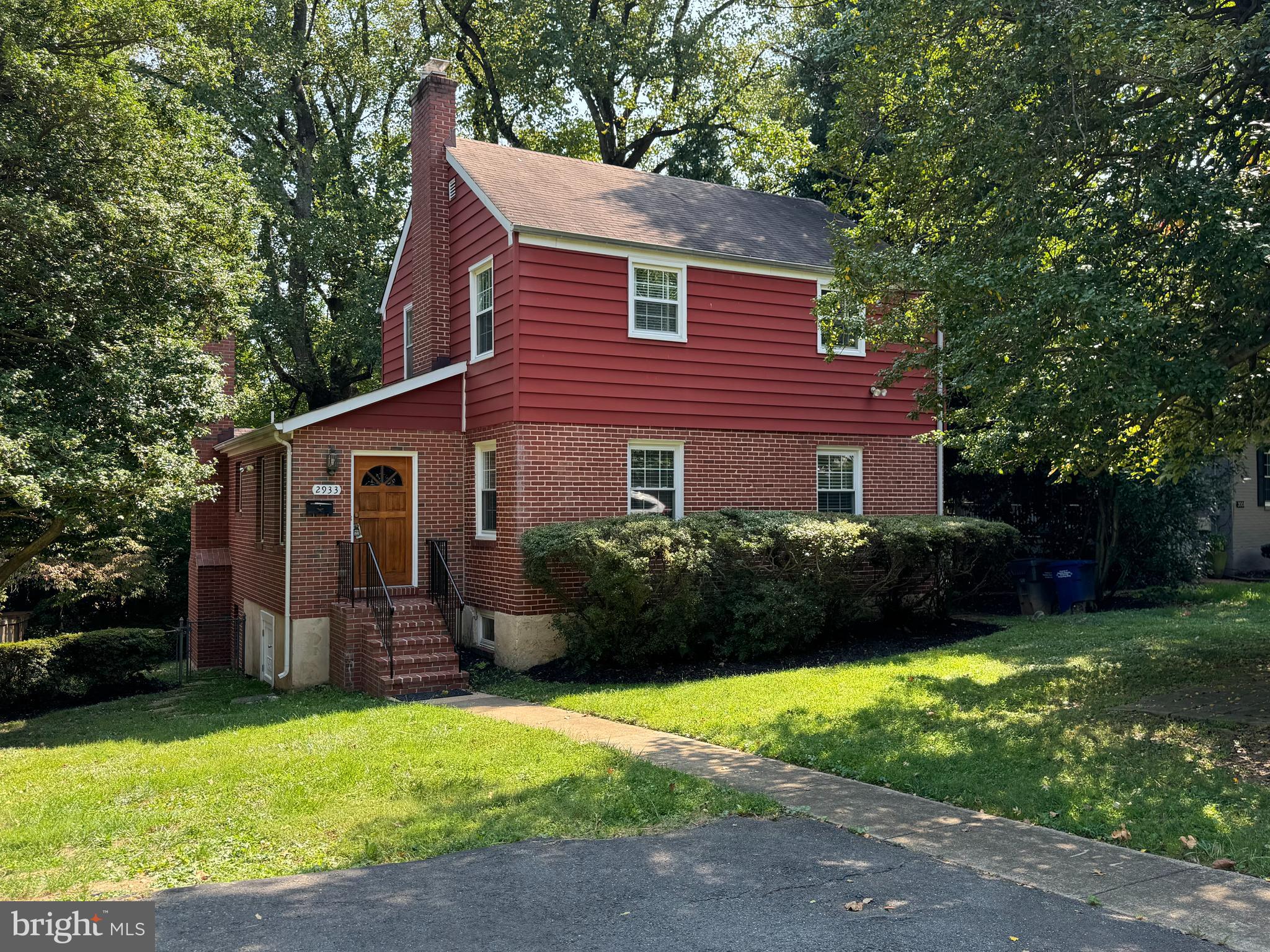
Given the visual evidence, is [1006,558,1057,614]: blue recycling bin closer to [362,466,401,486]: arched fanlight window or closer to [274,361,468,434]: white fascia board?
[274,361,468,434]: white fascia board

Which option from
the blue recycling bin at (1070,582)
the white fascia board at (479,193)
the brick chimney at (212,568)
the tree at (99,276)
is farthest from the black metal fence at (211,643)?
the blue recycling bin at (1070,582)

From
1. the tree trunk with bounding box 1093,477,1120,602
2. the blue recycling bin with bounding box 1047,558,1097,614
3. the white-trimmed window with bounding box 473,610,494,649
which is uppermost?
the tree trunk with bounding box 1093,477,1120,602

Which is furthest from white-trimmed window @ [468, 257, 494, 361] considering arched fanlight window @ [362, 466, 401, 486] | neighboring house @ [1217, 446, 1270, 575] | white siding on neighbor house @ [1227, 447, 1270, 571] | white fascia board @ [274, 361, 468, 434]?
white siding on neighbor house @ [1227, 447, 1270, 571]

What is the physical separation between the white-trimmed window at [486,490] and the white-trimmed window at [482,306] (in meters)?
1.48

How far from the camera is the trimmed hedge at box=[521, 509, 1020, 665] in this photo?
40.9 ft

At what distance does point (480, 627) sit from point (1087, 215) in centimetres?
1017

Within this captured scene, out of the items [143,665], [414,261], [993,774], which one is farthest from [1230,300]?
[143,665]

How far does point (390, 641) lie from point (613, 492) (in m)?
4.00

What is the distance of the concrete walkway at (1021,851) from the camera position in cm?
474

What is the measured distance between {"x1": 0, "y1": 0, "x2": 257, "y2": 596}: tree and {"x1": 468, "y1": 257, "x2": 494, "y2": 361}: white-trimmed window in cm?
351

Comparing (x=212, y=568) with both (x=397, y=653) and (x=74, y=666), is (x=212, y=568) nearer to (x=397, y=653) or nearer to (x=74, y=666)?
(x=74, y=666)

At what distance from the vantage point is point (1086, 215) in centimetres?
879

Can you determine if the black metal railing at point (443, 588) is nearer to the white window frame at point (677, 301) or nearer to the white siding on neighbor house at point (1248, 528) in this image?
the white window frame at point (677, 301)

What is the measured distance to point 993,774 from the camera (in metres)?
7.20
